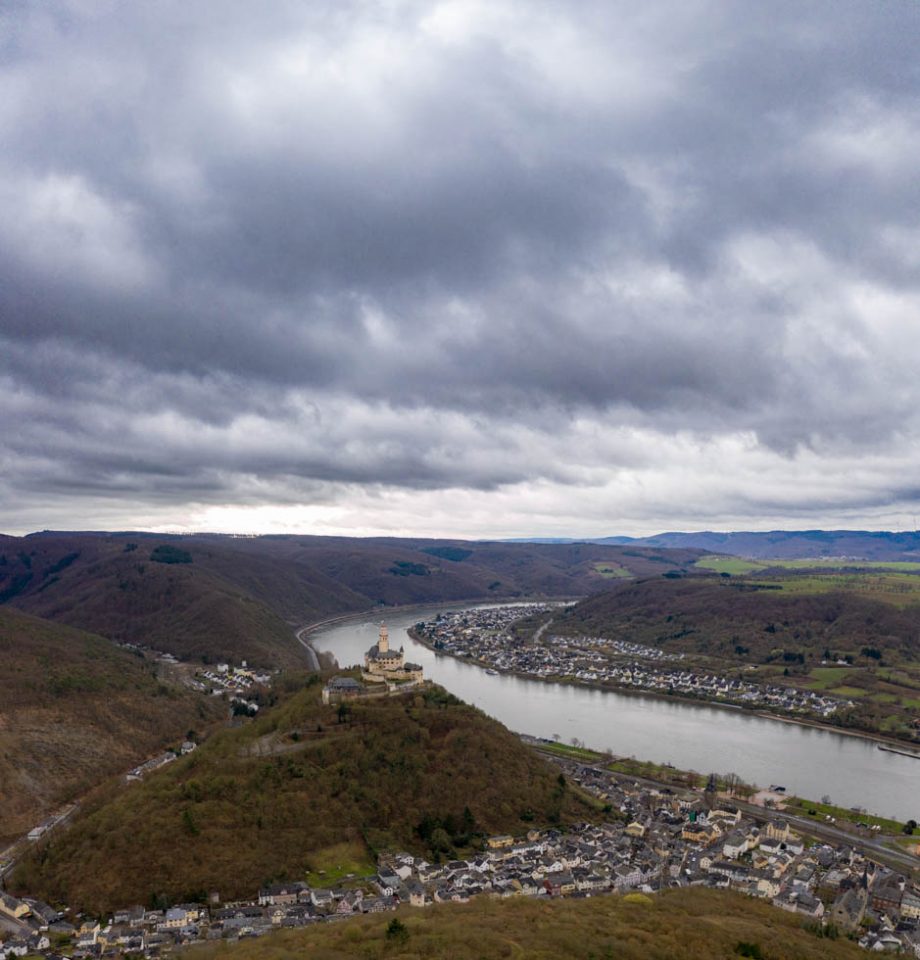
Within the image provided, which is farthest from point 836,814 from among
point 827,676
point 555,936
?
point 827,676

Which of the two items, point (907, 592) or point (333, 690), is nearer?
point (333, 690)

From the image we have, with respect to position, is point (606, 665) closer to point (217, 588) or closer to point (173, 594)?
point (217, 588)

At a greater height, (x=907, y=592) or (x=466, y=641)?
(x=907, y=592)

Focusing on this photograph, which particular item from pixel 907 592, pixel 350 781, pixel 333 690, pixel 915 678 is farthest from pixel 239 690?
pixel 907 592

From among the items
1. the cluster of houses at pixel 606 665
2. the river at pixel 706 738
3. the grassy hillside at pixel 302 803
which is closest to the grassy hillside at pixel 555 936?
the grassy hillside at pixel 302 803

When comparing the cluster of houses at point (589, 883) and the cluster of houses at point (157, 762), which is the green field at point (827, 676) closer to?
the cluster of houses at point (589, 883)

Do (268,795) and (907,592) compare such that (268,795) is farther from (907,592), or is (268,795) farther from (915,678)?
(907,592)
